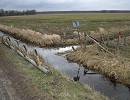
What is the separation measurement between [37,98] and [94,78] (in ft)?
18.8

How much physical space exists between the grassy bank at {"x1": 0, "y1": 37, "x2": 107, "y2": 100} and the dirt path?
0.24 meters

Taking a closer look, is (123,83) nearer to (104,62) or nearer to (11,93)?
(104,62)

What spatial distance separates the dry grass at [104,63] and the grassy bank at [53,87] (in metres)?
2.78

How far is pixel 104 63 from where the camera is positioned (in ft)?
57.6

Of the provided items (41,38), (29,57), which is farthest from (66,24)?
(29,57)

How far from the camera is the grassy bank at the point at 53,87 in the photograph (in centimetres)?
1181

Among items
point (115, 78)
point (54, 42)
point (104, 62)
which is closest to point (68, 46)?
point (54, 42)

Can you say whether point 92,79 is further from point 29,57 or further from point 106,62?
point 29,57

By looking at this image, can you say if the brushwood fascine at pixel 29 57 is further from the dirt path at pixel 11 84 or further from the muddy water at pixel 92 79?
the muddy water at pixel 92 79

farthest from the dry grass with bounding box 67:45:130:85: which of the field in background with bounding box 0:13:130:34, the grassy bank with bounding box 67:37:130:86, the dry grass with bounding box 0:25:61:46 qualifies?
the field in background with bounding box 0:13:130:34

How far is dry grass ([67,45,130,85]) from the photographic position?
1562cm

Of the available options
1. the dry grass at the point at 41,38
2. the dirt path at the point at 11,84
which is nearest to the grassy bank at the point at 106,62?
the dirt path at the point at 11,84

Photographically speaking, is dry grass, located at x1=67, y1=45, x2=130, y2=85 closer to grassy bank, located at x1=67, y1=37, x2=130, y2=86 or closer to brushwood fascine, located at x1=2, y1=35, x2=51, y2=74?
grassy bank, located at x1=67, y1=37, x2=130, y2=86

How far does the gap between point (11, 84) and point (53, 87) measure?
2.13m
